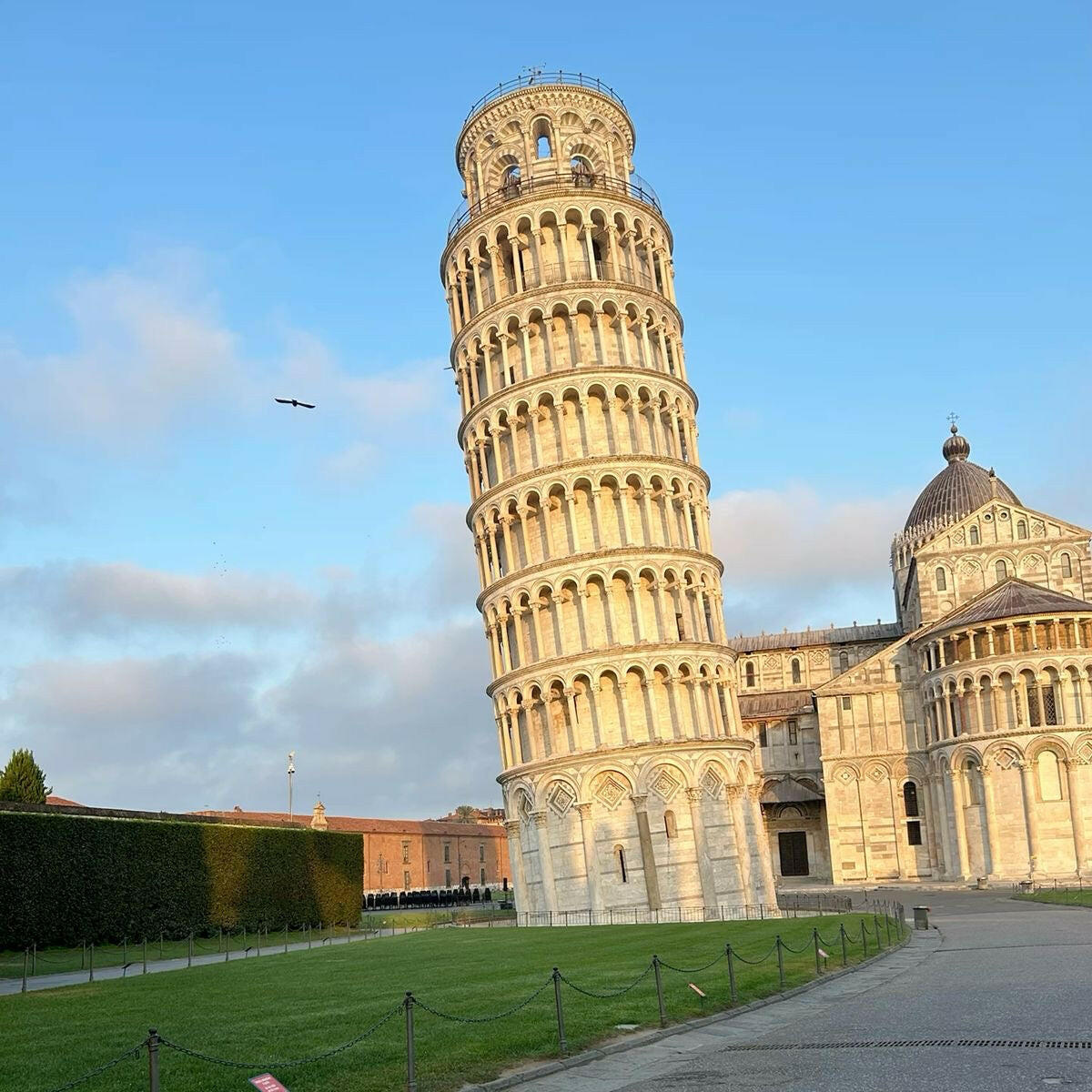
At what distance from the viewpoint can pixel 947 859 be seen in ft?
231

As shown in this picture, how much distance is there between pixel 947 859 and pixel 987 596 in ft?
53.1

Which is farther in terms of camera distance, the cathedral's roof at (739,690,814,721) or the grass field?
the cathedral's roof at (739,690,814,721)

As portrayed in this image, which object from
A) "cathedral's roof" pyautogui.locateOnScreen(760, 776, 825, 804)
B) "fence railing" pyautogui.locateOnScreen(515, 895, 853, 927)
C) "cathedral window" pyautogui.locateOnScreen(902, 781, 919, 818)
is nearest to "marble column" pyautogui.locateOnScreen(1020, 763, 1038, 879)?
"cathedral window" pyautogui.locateOnScreen(902, 781, 919, 818)

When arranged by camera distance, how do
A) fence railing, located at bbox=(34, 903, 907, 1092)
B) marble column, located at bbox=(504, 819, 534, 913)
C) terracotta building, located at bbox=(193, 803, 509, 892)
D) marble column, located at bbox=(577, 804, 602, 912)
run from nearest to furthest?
fence railing, located at bbox=(34, 903, 907, 1092)
marble column, located at bbox=(577, 804, 602, 912)
marble column, located at bbox=(504, 819, 534, 913)
terracotta building, located at bbox=(193, 803, 509, 892)

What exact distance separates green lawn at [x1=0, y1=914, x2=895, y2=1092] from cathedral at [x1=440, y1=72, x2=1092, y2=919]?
49.0 ft

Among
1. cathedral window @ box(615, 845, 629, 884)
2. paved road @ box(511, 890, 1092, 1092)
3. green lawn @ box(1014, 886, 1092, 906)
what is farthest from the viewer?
cathedral window @ box(615, 845, 629, 884)

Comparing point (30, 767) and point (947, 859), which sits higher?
point (30, 767)

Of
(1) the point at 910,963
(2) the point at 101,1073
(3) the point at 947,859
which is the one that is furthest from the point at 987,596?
(2) the point at 101,1073

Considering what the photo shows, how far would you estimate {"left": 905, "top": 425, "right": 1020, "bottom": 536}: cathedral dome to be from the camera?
8850 cm

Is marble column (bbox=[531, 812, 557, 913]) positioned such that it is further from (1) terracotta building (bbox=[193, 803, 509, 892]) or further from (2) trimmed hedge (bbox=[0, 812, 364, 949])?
(1) terracotta building (bbox=[193, 803, 509, 892])

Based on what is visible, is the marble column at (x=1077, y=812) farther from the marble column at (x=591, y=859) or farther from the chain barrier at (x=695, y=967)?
the chain barrier at (x=695, y=967)

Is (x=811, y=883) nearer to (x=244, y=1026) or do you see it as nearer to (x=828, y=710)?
(x=828, y=710)

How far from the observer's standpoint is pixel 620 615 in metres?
52.3

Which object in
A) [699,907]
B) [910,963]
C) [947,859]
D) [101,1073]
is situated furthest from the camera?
[947,859]
